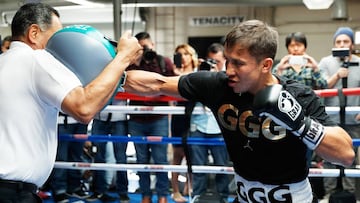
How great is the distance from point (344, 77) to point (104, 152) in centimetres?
186

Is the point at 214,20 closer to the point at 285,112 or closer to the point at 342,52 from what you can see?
the point at 342,52

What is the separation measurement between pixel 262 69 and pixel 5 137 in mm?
1004

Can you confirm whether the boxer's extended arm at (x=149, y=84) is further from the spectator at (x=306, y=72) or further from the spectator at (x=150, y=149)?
the spectator at (x=306, y=72)

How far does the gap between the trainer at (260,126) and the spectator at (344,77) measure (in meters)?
1.52

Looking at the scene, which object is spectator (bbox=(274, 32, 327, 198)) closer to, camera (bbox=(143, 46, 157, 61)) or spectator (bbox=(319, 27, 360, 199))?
spectator (bbox=(319, 27, 360, 199))

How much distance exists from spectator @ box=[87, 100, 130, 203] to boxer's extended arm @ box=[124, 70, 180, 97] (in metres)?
1.46

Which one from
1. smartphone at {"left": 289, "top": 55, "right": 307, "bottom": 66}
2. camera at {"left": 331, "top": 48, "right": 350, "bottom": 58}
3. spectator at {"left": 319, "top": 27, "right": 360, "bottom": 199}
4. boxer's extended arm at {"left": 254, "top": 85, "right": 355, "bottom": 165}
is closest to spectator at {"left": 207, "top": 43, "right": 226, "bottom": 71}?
smartphone at {"left": 289, "top": 55, "right": 307, "bottom": 66}

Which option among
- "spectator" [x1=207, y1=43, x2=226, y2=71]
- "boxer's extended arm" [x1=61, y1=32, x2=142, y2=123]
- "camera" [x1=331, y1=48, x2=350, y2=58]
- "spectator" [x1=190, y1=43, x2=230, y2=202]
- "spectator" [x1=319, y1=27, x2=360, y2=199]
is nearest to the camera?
"boxer's extended arm" [x1=61, y1=32, x2=142, y2=123]

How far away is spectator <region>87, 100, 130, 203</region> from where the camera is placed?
3.68 meters

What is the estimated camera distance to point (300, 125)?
5.45 ft

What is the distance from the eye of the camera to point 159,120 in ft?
12.2

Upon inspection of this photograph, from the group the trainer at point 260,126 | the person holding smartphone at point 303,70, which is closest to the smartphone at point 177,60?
the person holding smartphone at point 303,70

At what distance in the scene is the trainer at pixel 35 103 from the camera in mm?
1757

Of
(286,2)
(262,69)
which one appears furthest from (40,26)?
(286,2)
